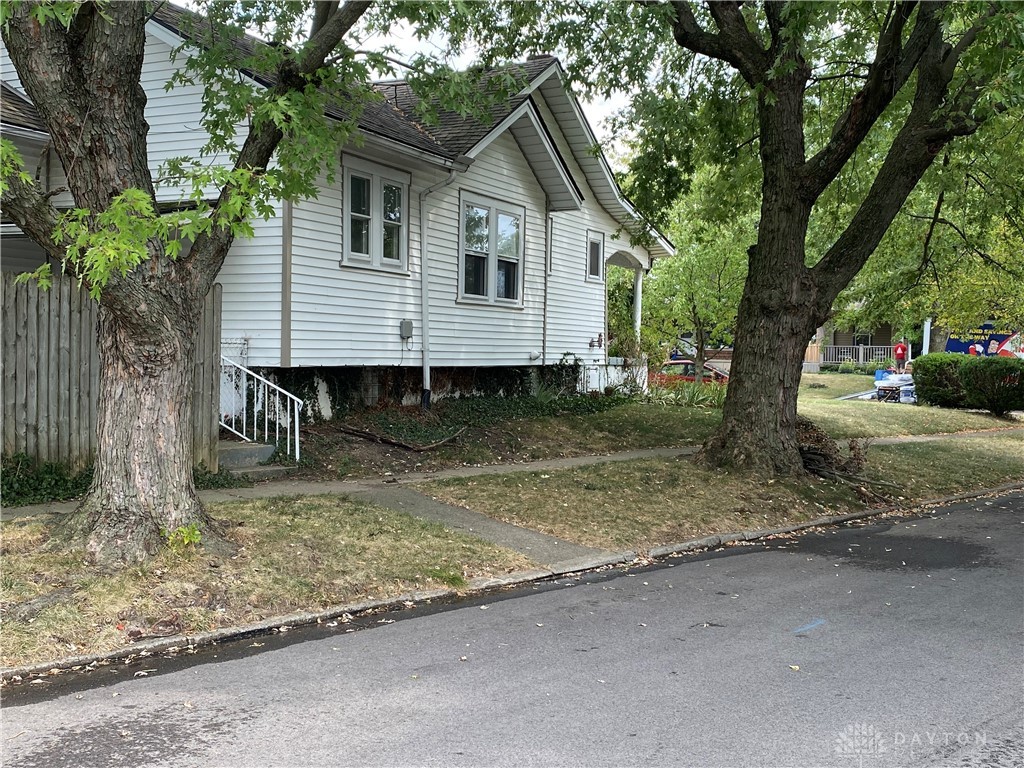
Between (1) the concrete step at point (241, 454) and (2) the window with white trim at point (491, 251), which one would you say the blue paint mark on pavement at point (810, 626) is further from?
(2) the window with white trim at point (491, 251)

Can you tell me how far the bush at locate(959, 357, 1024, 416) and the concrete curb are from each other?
16.3 m

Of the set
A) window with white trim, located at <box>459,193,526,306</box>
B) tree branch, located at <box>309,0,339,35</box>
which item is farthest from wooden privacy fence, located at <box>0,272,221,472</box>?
window with white trim, located at <box>459,193,526,306</box>

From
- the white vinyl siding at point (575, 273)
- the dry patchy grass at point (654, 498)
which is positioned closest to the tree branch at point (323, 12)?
the dry patchy grass at point (654, 498)

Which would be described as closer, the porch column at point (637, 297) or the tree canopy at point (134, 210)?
the tree canopy at point (134, 210)

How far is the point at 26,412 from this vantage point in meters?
8.80

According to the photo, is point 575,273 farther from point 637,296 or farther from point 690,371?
point 690,371

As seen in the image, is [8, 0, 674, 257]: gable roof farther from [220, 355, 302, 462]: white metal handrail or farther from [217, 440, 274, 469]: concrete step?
[217, 440, 274, 469]: concrete step

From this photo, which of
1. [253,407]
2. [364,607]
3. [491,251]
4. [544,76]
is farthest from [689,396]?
[364,607]

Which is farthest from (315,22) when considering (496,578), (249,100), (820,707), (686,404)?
(686,404)

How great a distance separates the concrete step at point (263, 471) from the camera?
10375mm

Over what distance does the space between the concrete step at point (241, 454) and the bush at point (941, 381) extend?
70.1 ft

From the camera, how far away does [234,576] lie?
640 centimetres

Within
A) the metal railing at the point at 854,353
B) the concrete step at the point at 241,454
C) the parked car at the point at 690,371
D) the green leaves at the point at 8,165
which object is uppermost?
the green leaves at the point at 8,165

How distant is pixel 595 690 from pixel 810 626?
212cm
